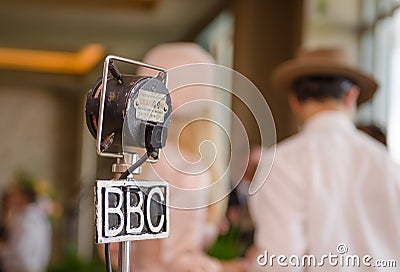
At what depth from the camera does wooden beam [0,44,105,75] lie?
10008mm

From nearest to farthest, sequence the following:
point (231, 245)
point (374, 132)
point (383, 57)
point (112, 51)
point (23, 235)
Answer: point (231, 245) → point (374, 132) → point (383, 57) → point (23, 235) → point (112, 51)

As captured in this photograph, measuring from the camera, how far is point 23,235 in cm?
565

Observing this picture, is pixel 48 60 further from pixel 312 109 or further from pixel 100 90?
pixel 100 90

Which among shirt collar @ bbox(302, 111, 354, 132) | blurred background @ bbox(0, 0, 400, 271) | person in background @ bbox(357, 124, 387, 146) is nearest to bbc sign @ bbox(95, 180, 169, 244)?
blurred background @ bbox(0, 0, 400, 271)

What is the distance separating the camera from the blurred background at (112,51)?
4.75 metres

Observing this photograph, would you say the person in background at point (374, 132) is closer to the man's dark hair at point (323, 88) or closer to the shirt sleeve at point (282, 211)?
the man's dark hair at point (323, 88)

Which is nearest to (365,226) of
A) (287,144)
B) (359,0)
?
(287,144)

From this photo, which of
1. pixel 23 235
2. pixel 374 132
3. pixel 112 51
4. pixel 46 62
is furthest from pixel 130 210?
pixel 46 62

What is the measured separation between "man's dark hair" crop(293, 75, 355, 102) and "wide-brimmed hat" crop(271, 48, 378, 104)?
15mm

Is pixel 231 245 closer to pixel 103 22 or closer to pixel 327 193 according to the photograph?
pixel 327 193

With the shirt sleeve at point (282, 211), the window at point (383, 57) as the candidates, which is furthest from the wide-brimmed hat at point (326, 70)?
the window at point (383, 57)

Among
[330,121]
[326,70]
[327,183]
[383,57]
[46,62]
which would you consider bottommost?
[327,183]

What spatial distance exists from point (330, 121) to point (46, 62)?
8.92 metres

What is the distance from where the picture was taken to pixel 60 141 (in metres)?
11.7
